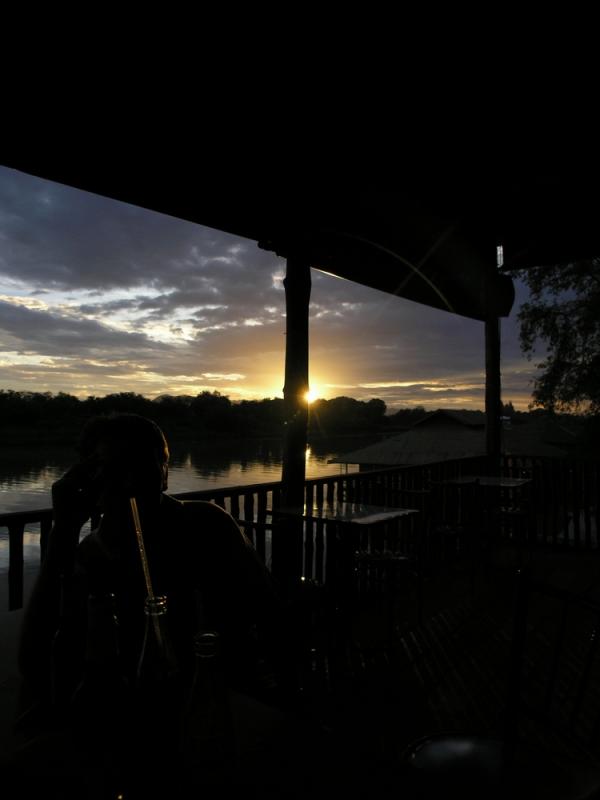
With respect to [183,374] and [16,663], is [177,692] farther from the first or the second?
[183,374]

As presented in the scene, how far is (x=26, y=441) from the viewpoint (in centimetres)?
374

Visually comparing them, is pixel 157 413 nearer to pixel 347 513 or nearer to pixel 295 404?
pixel 295 404

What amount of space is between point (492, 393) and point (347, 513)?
3.92 m

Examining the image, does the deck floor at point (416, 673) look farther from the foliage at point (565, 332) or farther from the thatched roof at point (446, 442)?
the foliage at point (565, 332)

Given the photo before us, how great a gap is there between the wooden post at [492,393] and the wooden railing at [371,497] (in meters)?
0.17

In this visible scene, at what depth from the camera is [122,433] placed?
4.71 ft

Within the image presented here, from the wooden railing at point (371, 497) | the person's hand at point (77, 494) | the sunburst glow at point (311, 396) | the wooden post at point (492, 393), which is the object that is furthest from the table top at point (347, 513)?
the wooden post at point (492, 393)

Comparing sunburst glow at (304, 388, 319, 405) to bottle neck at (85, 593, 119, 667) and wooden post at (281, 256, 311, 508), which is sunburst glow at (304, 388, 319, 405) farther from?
bottle neck at (85, 593, 119, 667)

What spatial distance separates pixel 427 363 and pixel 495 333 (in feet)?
53.3

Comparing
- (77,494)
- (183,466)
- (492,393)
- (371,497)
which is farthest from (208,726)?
(183,466)

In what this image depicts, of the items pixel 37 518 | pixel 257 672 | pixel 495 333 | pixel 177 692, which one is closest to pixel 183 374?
pixel 495 333

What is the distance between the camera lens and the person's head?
1397 mm

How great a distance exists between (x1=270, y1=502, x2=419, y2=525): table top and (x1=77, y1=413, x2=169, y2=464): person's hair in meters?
1.84

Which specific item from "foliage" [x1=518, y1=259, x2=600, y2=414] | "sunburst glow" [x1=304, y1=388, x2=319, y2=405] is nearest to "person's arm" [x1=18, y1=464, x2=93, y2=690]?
"sunburst glow" [x1=304, y1=388, x2=319, y2=405]
